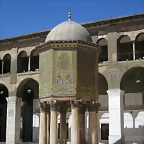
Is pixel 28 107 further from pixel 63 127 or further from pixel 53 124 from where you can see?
pixel 53 124

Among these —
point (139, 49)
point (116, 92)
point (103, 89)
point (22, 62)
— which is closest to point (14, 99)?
point (22, 62)

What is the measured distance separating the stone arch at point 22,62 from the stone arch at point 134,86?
289 inches

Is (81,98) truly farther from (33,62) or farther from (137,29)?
(33,62)

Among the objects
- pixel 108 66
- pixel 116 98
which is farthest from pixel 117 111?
pixel 108 66

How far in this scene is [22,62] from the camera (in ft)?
78.2

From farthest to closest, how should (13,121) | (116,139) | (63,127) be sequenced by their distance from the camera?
1. (13,121)
2. (116,139)
3. (63,127)

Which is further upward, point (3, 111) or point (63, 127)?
point (3, 111)

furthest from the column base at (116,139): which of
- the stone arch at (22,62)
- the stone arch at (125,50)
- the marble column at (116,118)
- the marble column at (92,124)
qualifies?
the stone arch at (22,62)

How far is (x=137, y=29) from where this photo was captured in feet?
62.3

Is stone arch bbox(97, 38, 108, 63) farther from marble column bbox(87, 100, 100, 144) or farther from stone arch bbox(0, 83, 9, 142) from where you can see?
marble column bbox(87, 100, 100, 144)

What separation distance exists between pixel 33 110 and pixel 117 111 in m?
8.79

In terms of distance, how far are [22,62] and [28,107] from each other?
3882 mm

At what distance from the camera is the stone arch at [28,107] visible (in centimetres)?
2447

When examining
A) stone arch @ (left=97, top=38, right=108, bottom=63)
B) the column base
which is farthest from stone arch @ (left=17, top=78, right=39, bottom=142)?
the column base
